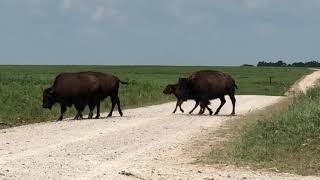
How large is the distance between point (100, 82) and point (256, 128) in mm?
9584

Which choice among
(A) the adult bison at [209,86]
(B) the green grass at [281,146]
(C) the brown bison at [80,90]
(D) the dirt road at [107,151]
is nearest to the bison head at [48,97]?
(C) the brown bison at [80,90]

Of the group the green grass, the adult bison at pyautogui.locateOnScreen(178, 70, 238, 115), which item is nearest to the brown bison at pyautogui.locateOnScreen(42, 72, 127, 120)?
the adult bison at pyautogui.locateOnScreen(178, 70, 238, 115)

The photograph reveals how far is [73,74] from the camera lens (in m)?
27.5

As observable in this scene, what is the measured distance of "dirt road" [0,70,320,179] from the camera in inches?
507

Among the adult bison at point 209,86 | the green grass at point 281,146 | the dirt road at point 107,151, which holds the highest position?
the adult bison at point 209,86

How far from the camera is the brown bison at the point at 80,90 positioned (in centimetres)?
2695

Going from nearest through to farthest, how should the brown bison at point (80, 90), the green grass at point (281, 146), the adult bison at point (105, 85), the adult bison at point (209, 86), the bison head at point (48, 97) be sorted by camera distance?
1. the green grass at point (281, 146)
2. the brown bison at point (80, 90)
3. the adult bison at point (105, 85)
4. the bison head at point (48, 97)
5. the adult bison at point (209, 86)

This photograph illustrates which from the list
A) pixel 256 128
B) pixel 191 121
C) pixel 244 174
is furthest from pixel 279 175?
pixel 191 121

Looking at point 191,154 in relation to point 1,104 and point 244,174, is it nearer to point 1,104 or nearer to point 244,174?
point 244,174

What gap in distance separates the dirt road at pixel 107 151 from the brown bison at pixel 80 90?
7.79 feet

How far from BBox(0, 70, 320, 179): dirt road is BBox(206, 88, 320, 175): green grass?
32.5 inches

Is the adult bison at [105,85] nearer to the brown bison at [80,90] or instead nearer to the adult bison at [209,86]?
the brown bison at [80,90]

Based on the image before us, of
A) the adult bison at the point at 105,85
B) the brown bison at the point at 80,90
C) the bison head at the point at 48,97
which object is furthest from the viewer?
the bison head at the point at 48,97

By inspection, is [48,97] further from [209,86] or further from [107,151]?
[107,151]
